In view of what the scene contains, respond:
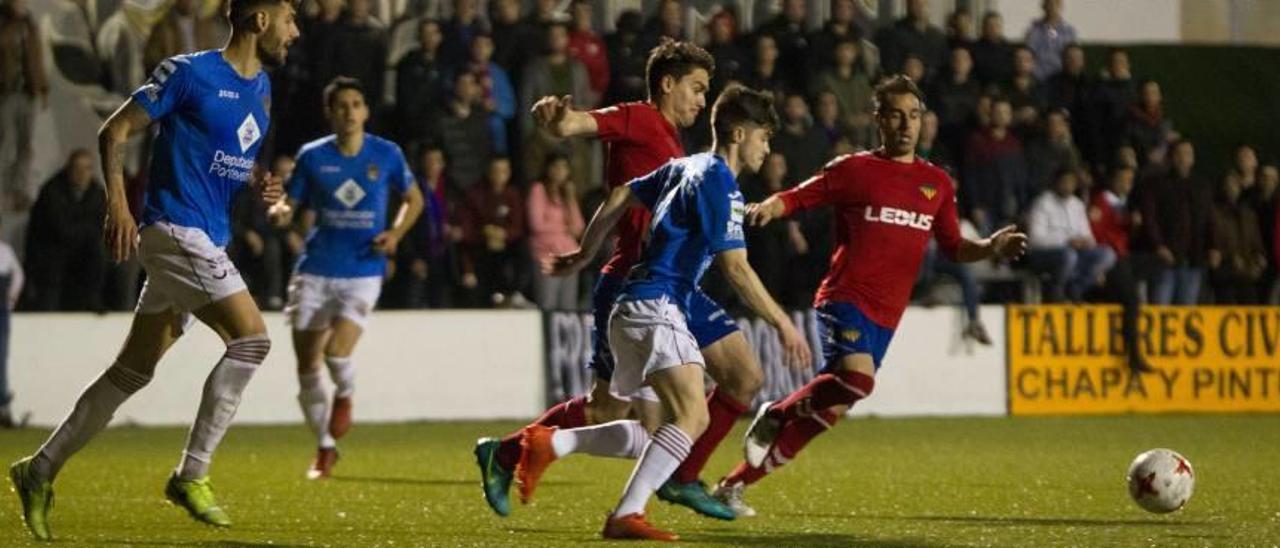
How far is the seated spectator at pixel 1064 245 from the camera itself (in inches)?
752

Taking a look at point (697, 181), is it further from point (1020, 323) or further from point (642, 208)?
point (1020, 323)

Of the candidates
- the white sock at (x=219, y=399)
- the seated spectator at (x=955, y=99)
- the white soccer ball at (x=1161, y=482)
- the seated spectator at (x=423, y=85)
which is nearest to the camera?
the white sock at (x=219, y=399)

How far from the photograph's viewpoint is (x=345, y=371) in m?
12.5

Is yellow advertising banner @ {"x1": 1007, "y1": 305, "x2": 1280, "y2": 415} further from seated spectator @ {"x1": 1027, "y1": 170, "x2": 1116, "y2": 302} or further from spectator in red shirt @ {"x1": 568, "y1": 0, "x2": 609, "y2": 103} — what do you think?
spectator in red shirt @ {"x1": 568, "y1": 0, "x2": 609, "y2": 103}

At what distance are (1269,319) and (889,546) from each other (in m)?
12.4

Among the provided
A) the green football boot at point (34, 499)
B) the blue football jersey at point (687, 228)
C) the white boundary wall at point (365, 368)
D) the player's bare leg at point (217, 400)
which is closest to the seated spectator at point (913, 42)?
the white boundary wall at point (365, 368)

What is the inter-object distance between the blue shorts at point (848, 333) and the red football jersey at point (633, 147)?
1.08 metres

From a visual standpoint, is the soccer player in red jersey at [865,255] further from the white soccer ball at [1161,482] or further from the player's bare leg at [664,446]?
the player's bare leg at [664,446]

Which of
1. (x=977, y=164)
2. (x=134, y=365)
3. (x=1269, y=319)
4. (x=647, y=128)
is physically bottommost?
(x=1269, y=319)

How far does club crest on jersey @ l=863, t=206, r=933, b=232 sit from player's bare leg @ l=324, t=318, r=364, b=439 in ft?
11.8

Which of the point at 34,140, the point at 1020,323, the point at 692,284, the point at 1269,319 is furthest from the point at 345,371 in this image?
the point at 1269,319

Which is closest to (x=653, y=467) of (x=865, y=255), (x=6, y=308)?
(x=865, y=255)

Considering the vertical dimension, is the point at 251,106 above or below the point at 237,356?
above

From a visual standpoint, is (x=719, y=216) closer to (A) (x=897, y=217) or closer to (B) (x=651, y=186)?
(B) (x=651, y=186)
